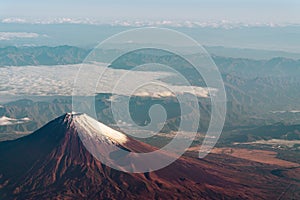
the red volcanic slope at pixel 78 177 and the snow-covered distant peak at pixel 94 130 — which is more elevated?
the snow-covered distant peak at pixel 94 130

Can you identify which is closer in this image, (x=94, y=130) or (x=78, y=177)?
(x=78, y=177)

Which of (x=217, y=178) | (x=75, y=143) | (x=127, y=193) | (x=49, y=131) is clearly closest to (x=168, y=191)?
(x=127, y=193)

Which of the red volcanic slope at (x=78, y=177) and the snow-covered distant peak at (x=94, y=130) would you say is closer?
the red volcanic slope at (x=78, y=177)

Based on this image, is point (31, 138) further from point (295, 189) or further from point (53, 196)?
point (295, 189)

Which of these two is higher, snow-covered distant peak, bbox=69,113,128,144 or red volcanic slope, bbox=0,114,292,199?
snow-covered distant peak, bbox=69,113,128,144

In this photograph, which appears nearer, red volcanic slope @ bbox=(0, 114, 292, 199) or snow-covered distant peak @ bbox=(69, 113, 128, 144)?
red volcanic slope @ bbox=(0, 114, 292, 199)
